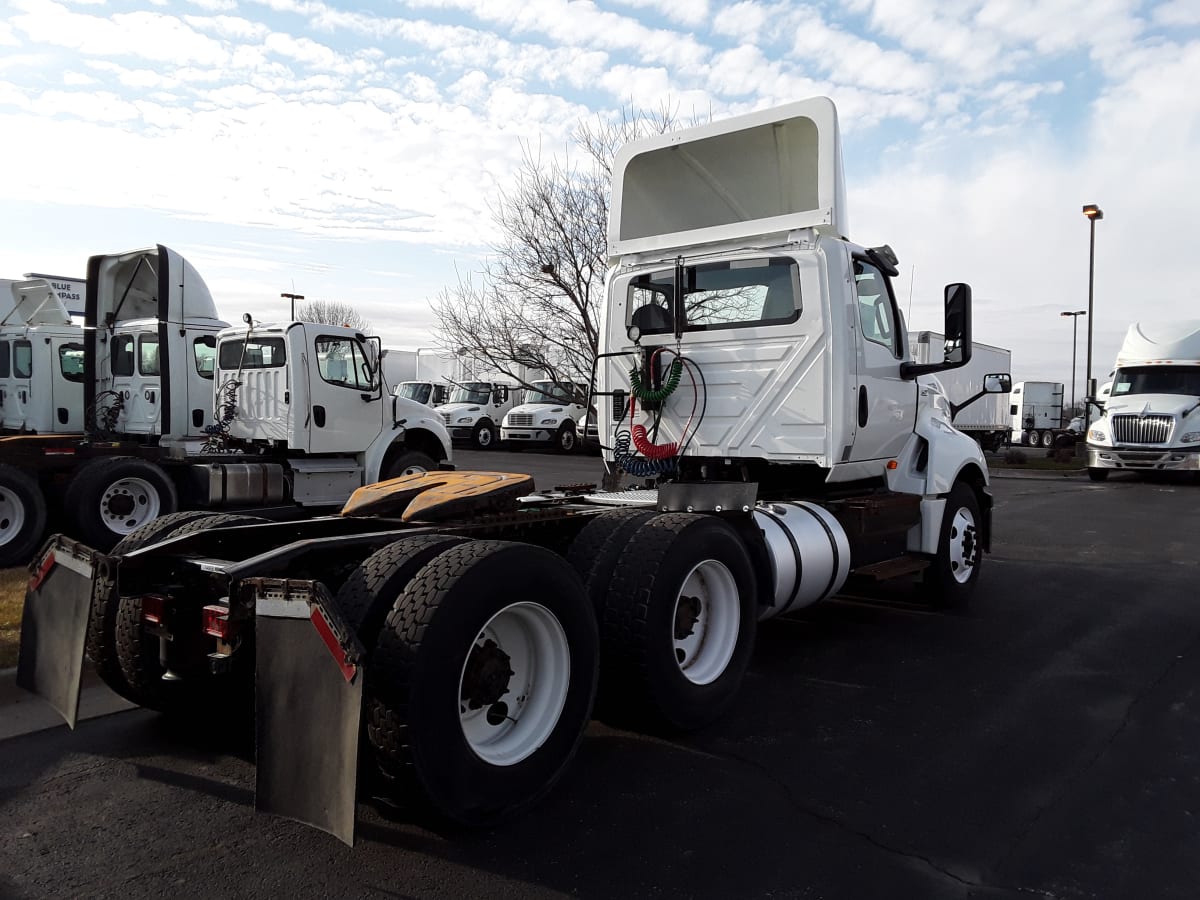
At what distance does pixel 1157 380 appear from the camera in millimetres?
21266

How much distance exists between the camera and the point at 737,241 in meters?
6.58

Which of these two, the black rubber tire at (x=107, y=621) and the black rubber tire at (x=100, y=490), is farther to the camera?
the black rubber tire at (x=100, y=490)

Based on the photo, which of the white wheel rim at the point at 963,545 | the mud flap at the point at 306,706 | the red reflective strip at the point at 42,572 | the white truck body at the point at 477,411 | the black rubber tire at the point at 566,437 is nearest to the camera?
the mud flap at the point at 306,706

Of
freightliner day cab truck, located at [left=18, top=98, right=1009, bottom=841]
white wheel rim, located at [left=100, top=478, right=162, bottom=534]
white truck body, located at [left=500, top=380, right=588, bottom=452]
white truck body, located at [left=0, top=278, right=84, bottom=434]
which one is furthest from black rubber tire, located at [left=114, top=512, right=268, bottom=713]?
white truck body, located at [left=500, top=380, right=588, bottom=452]

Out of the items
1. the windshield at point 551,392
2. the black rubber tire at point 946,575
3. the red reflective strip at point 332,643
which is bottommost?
the black rubber tire at point 946,575

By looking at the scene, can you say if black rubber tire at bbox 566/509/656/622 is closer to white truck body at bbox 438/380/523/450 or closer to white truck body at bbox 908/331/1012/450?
white truck body at bbox 438/380/523/450

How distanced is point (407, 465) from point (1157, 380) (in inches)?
703

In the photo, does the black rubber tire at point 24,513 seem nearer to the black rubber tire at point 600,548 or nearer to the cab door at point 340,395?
the cab door at point 340,395

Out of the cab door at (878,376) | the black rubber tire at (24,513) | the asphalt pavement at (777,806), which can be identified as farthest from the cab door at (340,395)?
the cab door at (878,376)

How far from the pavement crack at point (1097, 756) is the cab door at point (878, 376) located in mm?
2243

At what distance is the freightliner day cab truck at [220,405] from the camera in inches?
434

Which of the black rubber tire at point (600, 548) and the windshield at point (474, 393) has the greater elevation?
the windshield at point (474, 393)

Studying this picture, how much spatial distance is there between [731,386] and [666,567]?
2.40 m

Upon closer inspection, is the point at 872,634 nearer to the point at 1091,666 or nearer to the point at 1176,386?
the point at 1091,666
